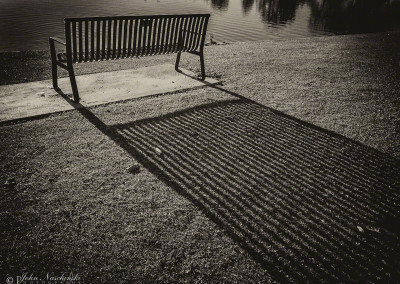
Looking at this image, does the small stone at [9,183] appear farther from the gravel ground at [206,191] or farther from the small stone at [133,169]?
the small stone at [133,169]

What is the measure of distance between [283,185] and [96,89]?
4204 millimetres

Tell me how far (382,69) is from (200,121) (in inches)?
263

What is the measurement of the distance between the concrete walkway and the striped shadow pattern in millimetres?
1194

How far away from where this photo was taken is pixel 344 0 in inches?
1960

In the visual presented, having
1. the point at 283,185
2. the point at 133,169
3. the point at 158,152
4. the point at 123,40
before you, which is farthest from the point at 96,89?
the point at 283,185

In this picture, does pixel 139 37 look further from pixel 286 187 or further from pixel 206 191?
pixel 286 187

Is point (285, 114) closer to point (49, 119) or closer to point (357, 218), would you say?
point (357, 218)

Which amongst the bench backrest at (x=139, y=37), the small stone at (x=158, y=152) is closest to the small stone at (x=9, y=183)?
the small stone at (x=158, y=152)

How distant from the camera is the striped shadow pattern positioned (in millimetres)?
2473

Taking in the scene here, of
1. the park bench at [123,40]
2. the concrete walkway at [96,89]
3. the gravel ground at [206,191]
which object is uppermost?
the park bench at [123,40]

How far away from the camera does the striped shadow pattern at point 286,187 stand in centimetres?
247

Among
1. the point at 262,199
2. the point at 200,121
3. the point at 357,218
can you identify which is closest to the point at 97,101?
the point at 200,121

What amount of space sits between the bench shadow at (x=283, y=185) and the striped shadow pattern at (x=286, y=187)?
0.04 feet

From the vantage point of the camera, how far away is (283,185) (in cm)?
329
